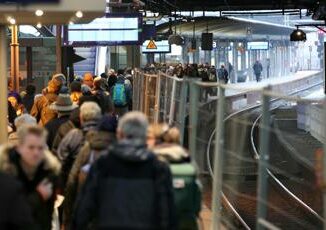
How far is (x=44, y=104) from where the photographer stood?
1267cm

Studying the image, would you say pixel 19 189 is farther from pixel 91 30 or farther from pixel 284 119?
pixel 284 119

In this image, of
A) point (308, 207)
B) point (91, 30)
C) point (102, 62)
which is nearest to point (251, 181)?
point (308, 207)

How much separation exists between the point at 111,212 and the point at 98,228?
0.22 metres

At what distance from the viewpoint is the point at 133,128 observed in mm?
5523

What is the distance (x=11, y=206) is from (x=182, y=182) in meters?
1.97

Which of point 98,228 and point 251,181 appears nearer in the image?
point 98,228

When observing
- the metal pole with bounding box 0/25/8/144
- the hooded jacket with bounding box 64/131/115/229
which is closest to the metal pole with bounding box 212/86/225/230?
the hooded jacket with bounding box 64/131/115/229

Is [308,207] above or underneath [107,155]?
underneath

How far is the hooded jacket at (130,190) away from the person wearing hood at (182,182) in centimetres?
86

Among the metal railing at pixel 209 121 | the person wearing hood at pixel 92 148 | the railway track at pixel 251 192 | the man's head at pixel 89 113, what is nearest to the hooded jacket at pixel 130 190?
the metal railing at pixel 209 121

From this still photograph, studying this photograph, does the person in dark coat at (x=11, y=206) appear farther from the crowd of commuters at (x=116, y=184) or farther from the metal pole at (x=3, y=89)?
the metal pole at (x=3, y=89)

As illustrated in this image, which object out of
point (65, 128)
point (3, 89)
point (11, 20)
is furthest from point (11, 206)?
point (3, 89)

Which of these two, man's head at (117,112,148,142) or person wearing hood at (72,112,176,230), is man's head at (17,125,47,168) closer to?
person wearing hood at (72,112,176,230)

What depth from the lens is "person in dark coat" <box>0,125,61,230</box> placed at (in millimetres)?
5574
